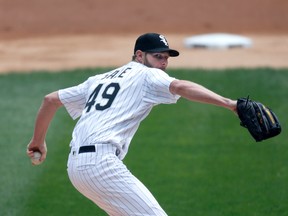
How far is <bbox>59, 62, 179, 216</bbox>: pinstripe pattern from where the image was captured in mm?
6551

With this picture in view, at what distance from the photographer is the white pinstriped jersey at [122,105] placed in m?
6.66

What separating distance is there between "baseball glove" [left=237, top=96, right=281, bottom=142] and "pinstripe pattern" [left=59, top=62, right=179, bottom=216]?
1.97 feet

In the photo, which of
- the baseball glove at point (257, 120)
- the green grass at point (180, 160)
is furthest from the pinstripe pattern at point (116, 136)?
the green grass at point (180, 160)

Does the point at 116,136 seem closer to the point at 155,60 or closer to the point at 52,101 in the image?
the point at 155,60

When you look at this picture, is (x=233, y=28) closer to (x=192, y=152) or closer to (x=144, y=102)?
(x=192, y=152)

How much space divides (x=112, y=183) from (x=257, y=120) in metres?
1.17

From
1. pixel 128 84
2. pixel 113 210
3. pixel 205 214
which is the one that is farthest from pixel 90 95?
pixel 205 214

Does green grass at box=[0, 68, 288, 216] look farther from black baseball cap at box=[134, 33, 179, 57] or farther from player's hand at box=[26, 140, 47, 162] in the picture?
black baseball cap at box=[134, 33, 179, 57]

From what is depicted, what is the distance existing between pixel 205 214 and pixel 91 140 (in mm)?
3019

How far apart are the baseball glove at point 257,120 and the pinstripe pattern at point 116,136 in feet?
1.97

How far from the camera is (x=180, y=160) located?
11.5 m

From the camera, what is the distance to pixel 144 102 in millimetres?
6730

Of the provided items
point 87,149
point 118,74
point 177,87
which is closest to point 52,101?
point 118,74

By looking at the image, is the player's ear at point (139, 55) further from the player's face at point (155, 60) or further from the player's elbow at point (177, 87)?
the player's elbow at point (177, 87)
